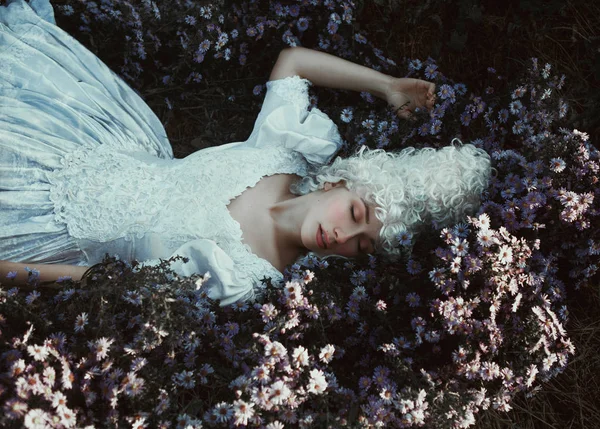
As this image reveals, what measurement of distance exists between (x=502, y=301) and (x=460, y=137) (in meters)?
1.03

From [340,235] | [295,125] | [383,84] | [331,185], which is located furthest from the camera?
[383,84]

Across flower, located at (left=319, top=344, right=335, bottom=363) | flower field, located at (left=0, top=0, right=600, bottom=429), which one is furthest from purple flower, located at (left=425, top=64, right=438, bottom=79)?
flower, located at (left=319, top=344, right=335, bottom=363)

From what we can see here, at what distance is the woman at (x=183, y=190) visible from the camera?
101 inches

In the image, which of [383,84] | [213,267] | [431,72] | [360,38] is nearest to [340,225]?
[213,267]

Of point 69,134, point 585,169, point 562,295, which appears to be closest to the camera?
point 585,169

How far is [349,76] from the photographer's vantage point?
3.02 metres

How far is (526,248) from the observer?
7.38 feet

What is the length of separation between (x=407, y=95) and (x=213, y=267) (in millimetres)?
1393

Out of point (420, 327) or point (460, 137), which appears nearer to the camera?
point (420, 327)

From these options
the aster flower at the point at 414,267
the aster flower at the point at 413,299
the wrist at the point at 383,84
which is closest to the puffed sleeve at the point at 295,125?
the wrist at the point at 383,84

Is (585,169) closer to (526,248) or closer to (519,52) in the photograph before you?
(526,248)

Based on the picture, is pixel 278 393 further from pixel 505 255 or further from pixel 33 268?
pixel 33 268

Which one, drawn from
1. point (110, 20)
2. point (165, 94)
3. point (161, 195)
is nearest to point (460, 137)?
point (161, 195)

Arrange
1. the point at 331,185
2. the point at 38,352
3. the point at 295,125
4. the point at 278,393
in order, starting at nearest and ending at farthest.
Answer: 1. the point at 38,352
2. the point at 278,393
3. the point at 331,185
4. the point at 295,125
